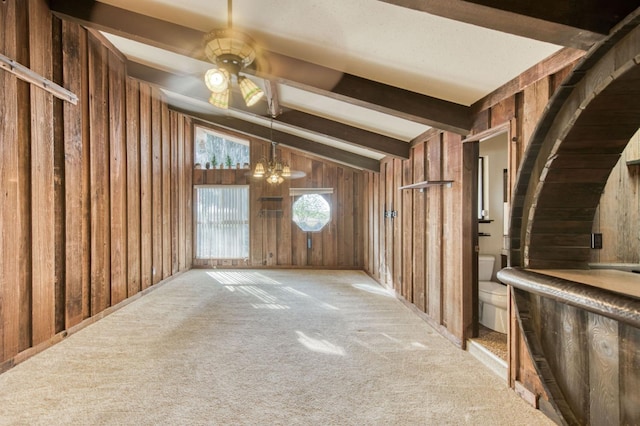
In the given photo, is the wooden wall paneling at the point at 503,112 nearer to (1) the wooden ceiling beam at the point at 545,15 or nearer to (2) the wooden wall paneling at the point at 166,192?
(1) the wooden ceiling beam at the point at 545,15

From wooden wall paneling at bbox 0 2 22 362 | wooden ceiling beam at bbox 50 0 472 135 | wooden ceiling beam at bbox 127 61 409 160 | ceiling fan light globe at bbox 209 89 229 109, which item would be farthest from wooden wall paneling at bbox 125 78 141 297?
ceiling fan light globe at bbox 209 89 229 109

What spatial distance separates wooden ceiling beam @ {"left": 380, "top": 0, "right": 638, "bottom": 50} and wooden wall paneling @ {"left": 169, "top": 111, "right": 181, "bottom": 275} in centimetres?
552

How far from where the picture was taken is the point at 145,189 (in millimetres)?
4707

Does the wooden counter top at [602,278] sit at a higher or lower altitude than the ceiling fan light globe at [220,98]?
lower

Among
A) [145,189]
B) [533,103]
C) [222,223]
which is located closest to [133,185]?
[145,189]

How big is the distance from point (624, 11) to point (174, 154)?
623 cm

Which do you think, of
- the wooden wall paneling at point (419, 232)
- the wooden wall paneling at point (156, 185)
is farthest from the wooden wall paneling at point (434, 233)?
the wooden wall paneling at point (156, 185)

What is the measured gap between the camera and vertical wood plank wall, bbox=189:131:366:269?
22.1ft

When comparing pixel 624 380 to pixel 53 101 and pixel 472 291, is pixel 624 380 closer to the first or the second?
pixel 472 291

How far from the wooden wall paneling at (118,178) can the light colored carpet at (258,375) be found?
55 cm

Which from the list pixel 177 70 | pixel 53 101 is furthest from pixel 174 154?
pixel 53 101

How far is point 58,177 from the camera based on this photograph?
9.72 ft

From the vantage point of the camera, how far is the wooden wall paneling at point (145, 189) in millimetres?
4617

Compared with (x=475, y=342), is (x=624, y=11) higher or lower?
higher
